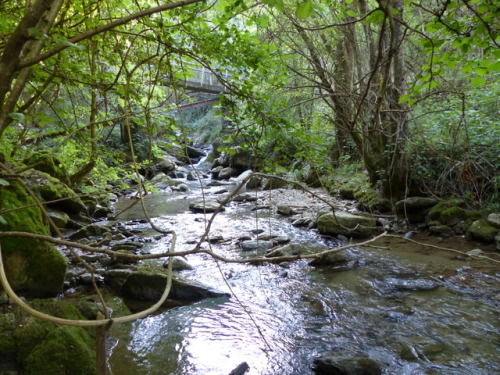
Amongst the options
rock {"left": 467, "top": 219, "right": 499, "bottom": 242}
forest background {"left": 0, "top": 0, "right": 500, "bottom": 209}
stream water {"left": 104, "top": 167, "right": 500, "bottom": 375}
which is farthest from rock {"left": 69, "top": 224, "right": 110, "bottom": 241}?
rock {"left": 467, "top": 219, "right": 499, "bottom": 242}

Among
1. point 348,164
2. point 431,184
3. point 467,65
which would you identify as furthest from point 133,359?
point 348,164

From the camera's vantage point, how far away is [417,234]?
6.61m

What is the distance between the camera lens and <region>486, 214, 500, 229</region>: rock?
581cm

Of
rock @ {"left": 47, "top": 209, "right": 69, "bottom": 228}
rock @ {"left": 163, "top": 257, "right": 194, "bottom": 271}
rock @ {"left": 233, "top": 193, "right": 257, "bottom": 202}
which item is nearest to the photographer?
rock @ {"left": 163, "top": 257, "right": 194, "bottom": 271}

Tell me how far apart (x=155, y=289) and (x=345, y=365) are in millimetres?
2440

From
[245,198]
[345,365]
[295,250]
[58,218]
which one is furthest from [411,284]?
[245,198]

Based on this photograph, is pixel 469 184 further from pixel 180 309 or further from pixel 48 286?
pixel 48 286

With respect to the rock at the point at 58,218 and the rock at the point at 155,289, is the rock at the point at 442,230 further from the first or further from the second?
the rock at the point at 58,218

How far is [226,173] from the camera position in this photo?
56.7 ft

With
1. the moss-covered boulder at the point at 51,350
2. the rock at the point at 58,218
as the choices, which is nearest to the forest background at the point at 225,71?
the rock at the point at 58,218

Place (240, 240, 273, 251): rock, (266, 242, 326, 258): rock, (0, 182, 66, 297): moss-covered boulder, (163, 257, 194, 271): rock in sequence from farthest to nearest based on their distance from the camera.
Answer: (240, 240, 273, 251): rock, (266, 242, 326, 258): rock, (163, 257, 194, 271): rock, (0, 182, 66, 297): moss-covered boulder

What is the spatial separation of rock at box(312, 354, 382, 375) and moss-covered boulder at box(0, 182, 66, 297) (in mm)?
3116

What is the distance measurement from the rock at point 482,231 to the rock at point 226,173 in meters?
12.5

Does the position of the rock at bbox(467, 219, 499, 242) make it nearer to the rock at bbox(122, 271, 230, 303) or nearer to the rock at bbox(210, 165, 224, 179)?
the rock at bbox(122, 271, 230, 303)
